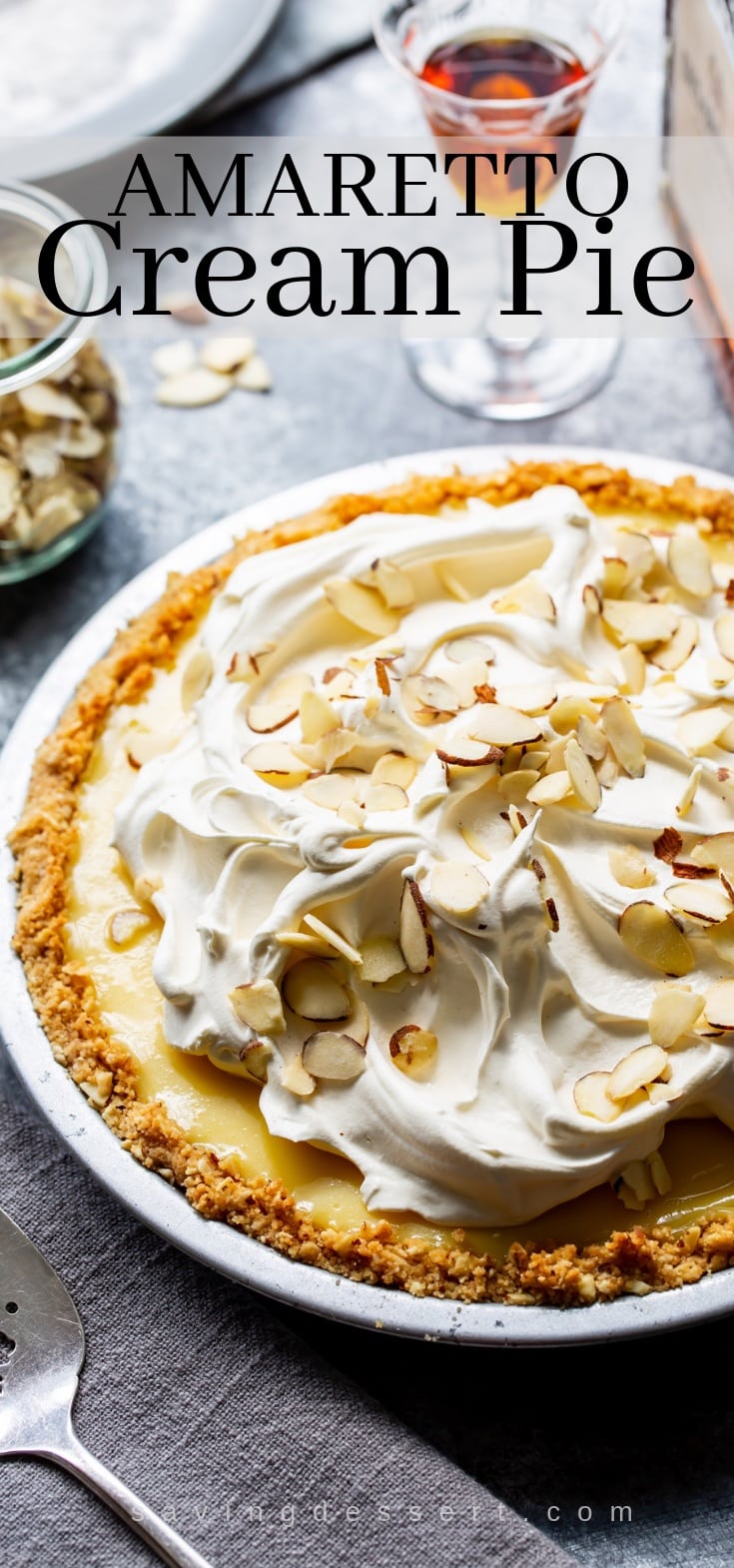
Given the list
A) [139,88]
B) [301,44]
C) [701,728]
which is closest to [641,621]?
[701,728]

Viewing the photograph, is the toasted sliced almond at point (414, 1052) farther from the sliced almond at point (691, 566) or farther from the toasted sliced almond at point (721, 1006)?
the sliced almond at point (691, 566)

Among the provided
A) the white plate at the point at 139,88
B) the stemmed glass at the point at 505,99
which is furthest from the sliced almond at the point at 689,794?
the white plate at the point at 139,88

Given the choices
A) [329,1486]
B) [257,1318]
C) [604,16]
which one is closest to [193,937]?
[257,1318]

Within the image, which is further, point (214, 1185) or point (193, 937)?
point (193, 937)

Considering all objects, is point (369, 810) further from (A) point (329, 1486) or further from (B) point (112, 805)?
(A) point (329, 1486)

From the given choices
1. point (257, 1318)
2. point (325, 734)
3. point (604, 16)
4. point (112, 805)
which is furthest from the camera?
point (604, 16)

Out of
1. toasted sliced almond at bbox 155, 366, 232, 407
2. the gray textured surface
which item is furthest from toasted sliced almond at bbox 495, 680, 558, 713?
toasted sliced almond at bbox 155, 366, 232, 407
